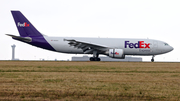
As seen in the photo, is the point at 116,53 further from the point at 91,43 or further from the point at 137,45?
the point at 137,45

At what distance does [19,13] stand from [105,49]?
41.2 feet

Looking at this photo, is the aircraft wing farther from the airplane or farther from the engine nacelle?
the engine nacelle

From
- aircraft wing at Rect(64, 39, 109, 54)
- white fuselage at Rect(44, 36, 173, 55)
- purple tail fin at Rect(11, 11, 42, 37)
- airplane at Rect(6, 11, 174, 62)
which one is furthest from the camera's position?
purple tail fin at Rect(11, 11, 42, 37)

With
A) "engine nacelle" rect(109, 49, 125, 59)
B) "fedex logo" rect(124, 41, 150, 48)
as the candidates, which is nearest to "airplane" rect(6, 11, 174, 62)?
"fedex logo" rect(124, 41, 150, 48)

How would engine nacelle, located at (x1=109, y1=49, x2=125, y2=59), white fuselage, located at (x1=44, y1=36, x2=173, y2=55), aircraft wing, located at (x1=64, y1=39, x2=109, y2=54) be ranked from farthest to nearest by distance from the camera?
1. white fuselage, located at (x1=44, y1=36, x2=173, y2=55)
2. aircraft wing, located at (x1=64, y1=39, x2=109, y2=54)
3. engine nacelle, located at (x1=109, y1=49, x2=125, y2=59)

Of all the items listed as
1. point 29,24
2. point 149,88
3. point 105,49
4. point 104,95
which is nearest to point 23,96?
point 104,95

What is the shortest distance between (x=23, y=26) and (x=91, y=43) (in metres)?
9.75


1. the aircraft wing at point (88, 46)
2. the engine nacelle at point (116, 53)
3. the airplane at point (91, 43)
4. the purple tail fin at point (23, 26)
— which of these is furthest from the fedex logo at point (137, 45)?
the purple tail fin at point (23, 26)

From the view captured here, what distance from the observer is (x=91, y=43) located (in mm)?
34281

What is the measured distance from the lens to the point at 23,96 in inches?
317

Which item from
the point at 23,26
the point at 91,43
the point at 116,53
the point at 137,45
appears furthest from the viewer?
the point at 23,26

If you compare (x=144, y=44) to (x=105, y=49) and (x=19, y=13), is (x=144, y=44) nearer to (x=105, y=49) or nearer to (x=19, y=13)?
(x=105, y=49)

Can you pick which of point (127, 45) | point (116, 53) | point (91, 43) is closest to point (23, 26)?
point (91, 43)

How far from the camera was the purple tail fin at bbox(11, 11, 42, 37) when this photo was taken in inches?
1448
